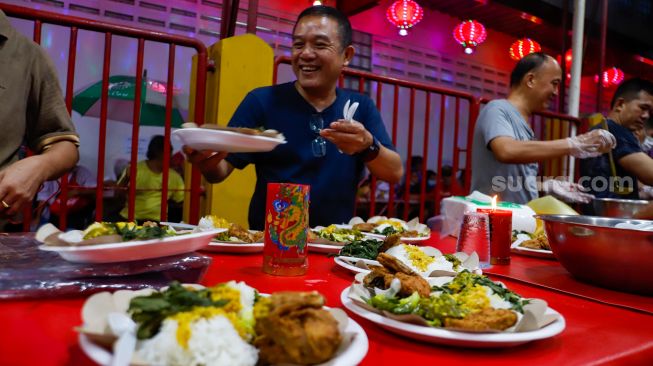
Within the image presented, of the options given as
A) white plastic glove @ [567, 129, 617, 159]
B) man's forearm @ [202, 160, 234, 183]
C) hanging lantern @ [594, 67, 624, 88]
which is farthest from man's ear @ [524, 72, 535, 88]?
hanging lantern @ [594, 67, 624, 88]

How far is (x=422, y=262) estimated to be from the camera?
1162mm

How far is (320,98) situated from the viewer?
2.49 m

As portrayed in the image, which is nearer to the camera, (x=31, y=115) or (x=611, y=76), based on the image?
(x=31, y=115)

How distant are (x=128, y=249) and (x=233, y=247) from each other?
0.55 metres

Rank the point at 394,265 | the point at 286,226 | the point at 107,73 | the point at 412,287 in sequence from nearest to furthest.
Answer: the point at 412,287
the point at 394,265
the point at 286,226
the point at 107,73

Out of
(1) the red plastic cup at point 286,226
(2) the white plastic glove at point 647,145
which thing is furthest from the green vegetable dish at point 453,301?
(2) the white plastic glove at point 647,145

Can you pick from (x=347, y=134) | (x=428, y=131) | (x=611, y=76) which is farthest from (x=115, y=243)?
(x=611, y=76)

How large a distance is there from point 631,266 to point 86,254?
1.22 metres

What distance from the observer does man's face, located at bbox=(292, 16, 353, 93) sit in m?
Result: 2.26

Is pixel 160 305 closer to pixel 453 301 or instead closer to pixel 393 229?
pixel 453 301

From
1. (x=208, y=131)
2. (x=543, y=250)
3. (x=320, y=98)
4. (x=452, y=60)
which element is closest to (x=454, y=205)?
(x=543, y=250)

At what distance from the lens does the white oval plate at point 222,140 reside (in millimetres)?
1281

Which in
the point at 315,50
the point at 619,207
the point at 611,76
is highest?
the point at 611,76

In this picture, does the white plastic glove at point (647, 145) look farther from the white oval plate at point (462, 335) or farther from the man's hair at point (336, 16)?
the white oval plate at point (462, 335)
